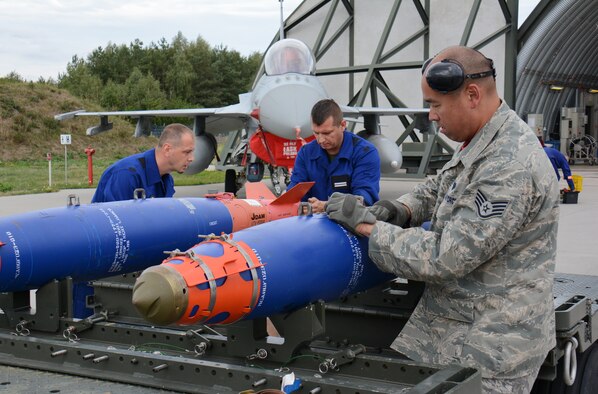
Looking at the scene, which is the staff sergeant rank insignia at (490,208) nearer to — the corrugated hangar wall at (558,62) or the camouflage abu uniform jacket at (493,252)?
the camouflage abu uniform jacket at (493,252)

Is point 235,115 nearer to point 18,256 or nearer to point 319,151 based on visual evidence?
point 319,151

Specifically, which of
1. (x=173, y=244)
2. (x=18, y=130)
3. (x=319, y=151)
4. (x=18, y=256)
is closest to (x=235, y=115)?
(x=319, y=151)

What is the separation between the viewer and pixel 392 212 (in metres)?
3.33

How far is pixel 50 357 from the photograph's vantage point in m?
2.71

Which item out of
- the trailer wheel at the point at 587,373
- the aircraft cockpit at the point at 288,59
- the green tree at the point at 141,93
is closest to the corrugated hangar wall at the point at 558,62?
the aircraft cockpit at the point at 288,59

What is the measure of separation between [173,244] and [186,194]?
14.2 metres

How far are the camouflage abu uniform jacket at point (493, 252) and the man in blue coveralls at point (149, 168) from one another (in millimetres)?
2355

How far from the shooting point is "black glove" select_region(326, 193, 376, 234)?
117 inches

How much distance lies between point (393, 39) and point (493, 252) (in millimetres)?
23742

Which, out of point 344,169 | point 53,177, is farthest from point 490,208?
point 53,177

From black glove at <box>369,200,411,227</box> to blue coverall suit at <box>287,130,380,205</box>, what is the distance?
1.71 m

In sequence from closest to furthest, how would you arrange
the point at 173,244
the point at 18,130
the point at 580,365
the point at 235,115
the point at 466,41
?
the point at 580,365
the point at 173,244
the point at 235,115
the point at 466,41
the point at 18,130

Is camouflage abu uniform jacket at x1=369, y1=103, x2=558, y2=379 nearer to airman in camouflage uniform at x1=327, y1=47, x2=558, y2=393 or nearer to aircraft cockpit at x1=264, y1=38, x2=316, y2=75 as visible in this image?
airman in camouflage uniform at x1=327, y1=47, x2=558, y2=393

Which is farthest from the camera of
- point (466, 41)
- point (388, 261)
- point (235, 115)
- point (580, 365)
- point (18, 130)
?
point (18, 130)
